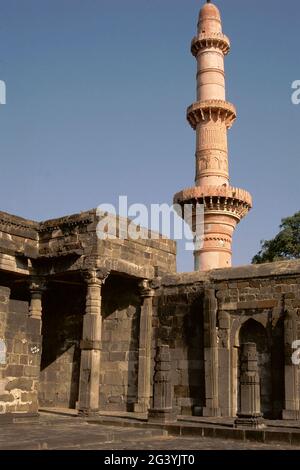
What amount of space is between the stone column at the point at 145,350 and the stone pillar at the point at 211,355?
1.80 meters

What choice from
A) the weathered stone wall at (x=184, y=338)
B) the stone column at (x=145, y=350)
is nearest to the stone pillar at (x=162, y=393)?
the weathered stone wall at (x=184, y=338)

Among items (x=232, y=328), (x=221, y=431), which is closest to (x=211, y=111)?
(x=232, y=328)

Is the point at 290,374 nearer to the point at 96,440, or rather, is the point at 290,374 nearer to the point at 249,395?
the point at 249,395

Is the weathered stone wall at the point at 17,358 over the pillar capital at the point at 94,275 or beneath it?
beneath

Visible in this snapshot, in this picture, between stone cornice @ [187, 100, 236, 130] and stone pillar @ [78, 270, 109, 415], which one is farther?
stone cornice @ [187, 100, 236, 130]

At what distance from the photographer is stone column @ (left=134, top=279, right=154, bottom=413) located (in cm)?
1578

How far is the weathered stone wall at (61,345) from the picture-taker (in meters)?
17.5

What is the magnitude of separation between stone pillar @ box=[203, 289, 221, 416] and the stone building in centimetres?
2

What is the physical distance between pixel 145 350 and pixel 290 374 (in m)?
4.14

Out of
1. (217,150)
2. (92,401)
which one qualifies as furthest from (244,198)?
(92,401)

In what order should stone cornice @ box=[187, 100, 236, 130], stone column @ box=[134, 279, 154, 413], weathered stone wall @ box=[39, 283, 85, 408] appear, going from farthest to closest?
1. stone cornice @ box=[187, 100, 236, 130]
2. weathered stone wall @ box=[39, 283, 85, 408]
3. stone column @ box=[134, 279, 154, 413]

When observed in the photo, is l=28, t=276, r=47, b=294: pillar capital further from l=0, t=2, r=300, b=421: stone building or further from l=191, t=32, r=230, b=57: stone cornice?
l=191, t=32, r=230, b=57: stone cornice

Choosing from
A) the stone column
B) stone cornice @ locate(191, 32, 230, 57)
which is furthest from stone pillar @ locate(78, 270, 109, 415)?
stone cornice @ locate(191, 32, 230, 57)

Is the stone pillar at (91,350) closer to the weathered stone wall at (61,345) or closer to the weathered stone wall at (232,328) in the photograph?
the weathered stone wall at (232,328)
